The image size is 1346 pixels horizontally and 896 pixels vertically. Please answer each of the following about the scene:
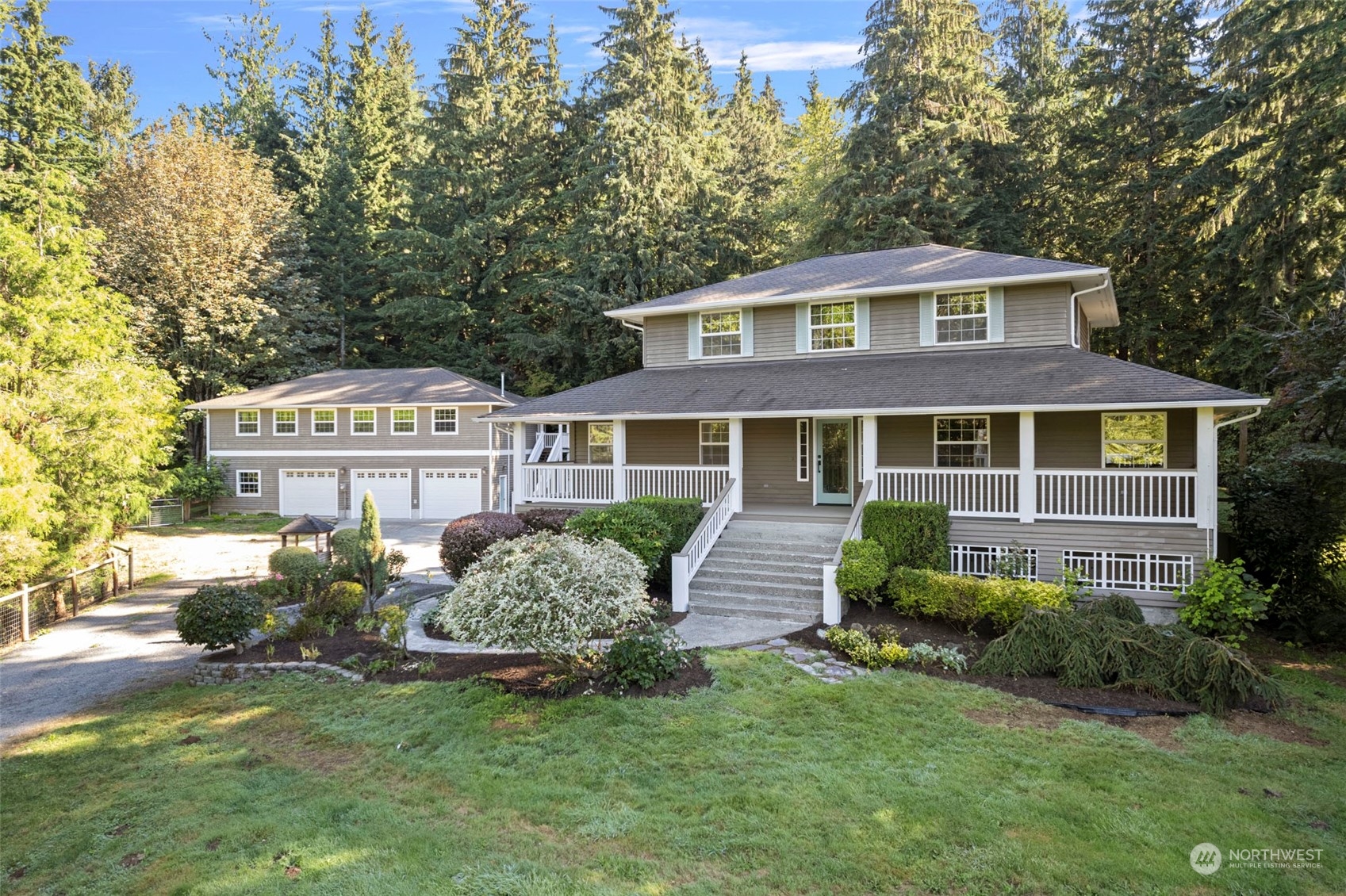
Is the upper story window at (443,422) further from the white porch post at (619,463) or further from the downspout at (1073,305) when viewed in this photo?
the downspout at (1073,305)

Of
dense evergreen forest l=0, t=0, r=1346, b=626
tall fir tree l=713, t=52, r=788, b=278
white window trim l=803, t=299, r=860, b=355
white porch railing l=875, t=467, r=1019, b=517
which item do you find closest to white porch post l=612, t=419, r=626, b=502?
white window trim l=803, t=299, r=860, b=355

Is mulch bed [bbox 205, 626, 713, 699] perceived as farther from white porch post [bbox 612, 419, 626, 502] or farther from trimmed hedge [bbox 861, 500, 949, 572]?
white porch post [bbox 612, 419, 626, 502]

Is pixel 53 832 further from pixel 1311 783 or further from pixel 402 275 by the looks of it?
pixel 402 275

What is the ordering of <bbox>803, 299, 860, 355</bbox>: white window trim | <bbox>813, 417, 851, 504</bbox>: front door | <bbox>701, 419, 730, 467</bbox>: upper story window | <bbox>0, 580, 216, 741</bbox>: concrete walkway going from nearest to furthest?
1. <bbox>0, 580, 216, 741</bbox>: concrete walkway
2. <bbox>813, 417, 851, 504</bbox>: front door
3. <bbox>803, 299, 860, 355</bbox>: white window trim
4. <bbox>701, 419, 730, 467</bbox>: upper story window

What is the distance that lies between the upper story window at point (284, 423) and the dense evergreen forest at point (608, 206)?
3.01 meters

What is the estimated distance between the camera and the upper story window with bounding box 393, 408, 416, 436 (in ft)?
87.8

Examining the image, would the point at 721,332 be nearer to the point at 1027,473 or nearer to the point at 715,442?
the point at 715,442

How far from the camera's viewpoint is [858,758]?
6406 mm

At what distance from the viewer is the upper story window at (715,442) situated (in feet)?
54.7

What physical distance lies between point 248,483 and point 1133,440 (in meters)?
30.2

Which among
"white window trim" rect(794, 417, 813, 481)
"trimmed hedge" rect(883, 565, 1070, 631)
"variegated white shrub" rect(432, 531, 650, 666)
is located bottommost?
"trimmed hedge" rect(883, 565, 1070, 631)

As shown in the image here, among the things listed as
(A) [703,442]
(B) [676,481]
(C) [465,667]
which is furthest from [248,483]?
(C) [465,667]

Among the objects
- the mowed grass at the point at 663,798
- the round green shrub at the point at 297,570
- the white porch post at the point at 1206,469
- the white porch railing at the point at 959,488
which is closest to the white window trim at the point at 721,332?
the white porch railing at the point at 959,488

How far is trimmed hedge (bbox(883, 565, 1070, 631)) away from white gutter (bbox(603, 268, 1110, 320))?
6.83m
